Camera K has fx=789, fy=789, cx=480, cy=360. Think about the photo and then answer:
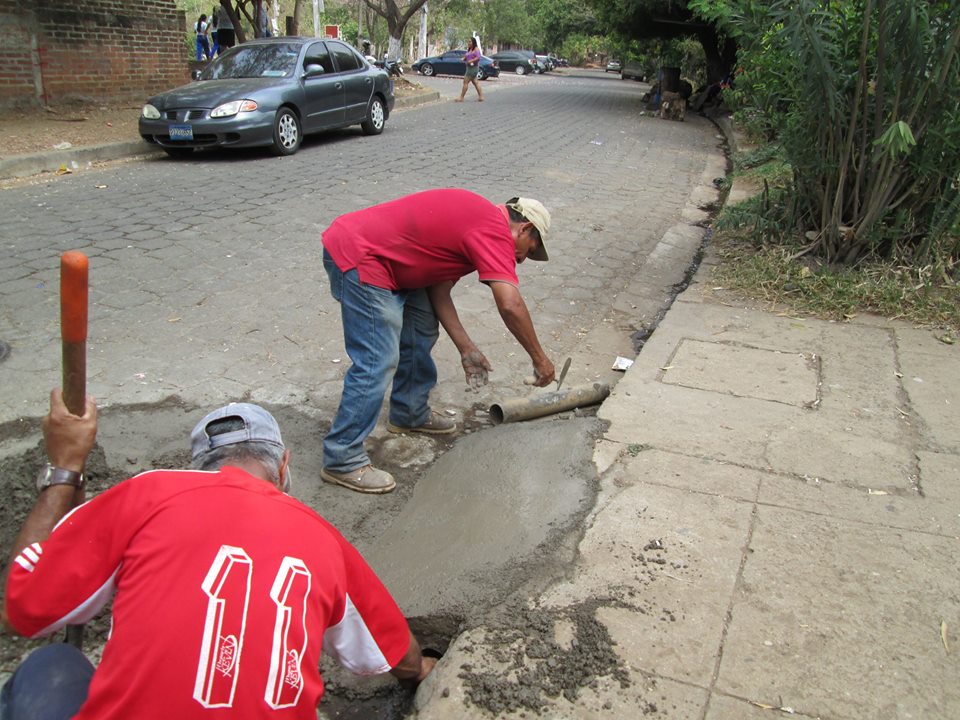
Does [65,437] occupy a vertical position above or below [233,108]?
below

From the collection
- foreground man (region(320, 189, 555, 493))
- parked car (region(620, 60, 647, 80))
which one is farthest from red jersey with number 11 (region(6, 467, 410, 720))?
parked car (region(620, 60, 647, 80))

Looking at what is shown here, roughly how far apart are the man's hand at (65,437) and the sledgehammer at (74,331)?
0.09 ft

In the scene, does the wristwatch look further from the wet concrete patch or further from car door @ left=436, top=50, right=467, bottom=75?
car door @ left=436, top=50, right=467, bottom=75

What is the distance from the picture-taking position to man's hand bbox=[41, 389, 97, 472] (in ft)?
5.90

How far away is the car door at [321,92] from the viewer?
11094 mm

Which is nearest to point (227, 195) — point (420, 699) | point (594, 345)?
point (594, 345)

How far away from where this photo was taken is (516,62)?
1756 inches

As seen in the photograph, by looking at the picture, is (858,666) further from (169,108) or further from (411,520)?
(169,108)

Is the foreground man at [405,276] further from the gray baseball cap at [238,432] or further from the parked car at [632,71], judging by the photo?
the parked car at [632,71]

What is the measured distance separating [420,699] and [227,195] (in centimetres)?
695

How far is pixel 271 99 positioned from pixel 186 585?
32.4ft

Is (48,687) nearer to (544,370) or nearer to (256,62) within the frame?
(544,370)

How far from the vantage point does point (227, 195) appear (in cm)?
817

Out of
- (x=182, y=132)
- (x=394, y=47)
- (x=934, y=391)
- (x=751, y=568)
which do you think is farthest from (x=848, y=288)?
(x=394, y=47)
